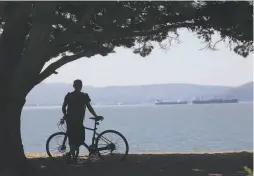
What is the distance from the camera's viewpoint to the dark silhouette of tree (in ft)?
28.0

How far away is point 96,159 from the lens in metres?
11.3

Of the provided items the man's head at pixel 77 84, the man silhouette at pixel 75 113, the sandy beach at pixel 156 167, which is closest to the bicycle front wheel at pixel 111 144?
the sandy beach at pixel 156 167

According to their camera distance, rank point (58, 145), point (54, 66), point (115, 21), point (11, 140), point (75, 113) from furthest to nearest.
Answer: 1. point (58, 145)
2. point (75, 113)
3. point (54, 66)
4. point (11, 140)
5. point (115, 21)

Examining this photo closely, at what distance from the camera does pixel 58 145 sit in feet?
37.5

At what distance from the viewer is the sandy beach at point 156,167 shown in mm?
9461

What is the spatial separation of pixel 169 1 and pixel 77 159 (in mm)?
4242

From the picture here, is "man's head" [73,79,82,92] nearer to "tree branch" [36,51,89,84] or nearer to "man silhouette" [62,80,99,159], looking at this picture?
"man silhouette" [62,80,99,159]


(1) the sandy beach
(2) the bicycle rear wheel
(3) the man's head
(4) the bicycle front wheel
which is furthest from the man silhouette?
(4) the bicycle front wheel

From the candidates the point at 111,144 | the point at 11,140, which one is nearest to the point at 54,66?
the point at 11,140

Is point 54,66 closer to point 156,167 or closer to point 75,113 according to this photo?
point 75,113

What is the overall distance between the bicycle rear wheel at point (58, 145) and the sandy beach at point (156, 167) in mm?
249

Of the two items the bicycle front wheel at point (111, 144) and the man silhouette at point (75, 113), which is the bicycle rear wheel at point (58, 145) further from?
the bicycle front wheel at point (111, 144)

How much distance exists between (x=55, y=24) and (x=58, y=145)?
2905 millimetres

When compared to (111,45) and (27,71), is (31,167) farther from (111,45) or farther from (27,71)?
(111,45)
